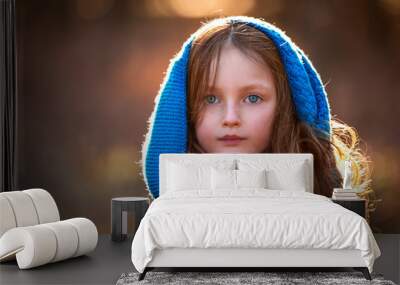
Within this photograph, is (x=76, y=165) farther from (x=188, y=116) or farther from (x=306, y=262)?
(x=306, y=262)

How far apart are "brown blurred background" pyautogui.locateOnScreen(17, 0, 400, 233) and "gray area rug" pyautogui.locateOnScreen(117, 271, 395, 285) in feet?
7.28

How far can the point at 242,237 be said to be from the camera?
4.37 meters

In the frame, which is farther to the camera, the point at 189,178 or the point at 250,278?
the point at 189,178

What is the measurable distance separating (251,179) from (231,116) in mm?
910

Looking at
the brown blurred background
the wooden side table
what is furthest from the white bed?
the brown blurred background

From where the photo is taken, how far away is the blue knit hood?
651cm

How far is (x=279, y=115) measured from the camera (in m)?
6.48

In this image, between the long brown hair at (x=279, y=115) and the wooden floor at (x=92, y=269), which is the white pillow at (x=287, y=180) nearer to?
the long brown hair at (x=279, y=115)

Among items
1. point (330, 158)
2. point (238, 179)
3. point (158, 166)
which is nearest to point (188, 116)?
point (158, 166)

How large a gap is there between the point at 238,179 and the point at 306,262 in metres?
1.54

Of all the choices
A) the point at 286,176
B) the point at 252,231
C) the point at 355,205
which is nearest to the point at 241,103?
the point at 286,176

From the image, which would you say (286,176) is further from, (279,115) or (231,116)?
(231,116)

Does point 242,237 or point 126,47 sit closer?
point 242,237

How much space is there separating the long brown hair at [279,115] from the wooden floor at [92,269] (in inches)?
42.1
